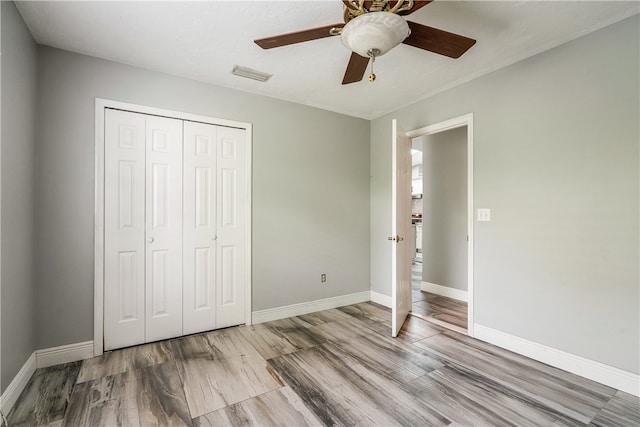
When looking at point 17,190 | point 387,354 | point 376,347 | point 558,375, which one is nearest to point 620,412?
point 558,375

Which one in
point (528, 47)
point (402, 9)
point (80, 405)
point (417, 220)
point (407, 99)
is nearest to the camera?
point (402, 9)

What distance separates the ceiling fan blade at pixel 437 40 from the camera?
1.60 m

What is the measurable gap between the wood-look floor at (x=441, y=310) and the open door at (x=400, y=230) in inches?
9.6

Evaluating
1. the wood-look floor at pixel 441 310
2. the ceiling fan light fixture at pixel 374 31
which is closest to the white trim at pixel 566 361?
the wood-look floor at pixel 441 310

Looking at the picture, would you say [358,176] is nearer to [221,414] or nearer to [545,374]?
[545,374]

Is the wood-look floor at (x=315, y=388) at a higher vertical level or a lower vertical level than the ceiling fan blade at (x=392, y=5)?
lower

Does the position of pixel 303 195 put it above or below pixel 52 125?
below

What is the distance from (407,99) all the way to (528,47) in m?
1.26

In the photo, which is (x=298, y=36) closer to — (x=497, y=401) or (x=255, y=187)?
(x=255, y=187)

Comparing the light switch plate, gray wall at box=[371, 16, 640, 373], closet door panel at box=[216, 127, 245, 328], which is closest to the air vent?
closet door panel at box=[216, 127, 245, 328]

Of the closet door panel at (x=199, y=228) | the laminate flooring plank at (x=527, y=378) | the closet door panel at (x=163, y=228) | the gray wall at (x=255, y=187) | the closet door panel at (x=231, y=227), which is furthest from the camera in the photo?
the closet door panel at (x=231, y=227)

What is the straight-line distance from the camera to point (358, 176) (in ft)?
13.2

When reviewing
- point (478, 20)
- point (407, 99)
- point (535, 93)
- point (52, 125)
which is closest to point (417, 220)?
point (407, 99)

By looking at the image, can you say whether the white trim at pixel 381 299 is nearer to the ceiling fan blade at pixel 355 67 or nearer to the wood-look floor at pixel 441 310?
the wood-look floor at pixel 441 310
